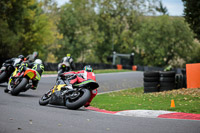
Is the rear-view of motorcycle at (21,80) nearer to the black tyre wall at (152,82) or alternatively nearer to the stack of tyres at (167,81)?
the black tyre wall at (152,82)

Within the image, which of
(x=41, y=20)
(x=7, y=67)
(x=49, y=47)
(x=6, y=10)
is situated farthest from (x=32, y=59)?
(x=49, y=47)

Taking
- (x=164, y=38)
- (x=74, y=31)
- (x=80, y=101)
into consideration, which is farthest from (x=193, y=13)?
(x=74, y=31)

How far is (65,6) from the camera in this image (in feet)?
238

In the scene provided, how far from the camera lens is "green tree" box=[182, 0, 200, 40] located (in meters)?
23.5

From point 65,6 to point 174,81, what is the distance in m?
55.6

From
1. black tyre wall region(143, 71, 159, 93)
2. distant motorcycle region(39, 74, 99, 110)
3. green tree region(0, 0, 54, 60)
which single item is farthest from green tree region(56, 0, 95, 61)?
distant motorcycle region(39, 74, 99, 110)

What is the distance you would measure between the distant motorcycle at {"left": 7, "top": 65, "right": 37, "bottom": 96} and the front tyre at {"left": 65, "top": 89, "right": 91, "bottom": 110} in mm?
3631

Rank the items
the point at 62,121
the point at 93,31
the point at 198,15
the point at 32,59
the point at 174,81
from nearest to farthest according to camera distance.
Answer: the point at 62,121, the point at 32,59, the point at 174,81, the point at 198,15, the point at 93,31

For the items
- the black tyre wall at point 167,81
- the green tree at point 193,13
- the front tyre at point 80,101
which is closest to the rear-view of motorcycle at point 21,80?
the front tyre at point 80,101

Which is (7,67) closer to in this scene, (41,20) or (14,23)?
(14,23)

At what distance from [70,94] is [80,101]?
58 cm

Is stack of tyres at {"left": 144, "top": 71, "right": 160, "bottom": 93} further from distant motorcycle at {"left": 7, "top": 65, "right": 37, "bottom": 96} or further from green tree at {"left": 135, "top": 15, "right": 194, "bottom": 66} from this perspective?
green tree at {"left": 135, "top": 15, "right": 194, "bottom": 66}

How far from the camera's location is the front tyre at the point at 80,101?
990 centimetres

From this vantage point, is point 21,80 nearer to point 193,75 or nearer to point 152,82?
point 152,82
